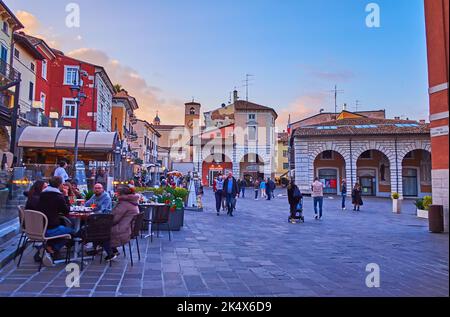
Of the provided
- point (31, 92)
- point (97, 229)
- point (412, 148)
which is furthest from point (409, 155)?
point (97, 229)

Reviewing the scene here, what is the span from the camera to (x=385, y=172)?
1483 inches

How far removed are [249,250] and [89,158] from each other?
898 inches

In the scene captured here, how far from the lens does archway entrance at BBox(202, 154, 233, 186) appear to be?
53.5 metres

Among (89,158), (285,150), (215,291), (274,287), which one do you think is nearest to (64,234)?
(215,291)

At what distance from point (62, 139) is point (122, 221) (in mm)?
18406

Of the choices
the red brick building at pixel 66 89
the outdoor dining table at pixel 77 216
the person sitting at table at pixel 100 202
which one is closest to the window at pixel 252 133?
the red brick building at pixel 66 89

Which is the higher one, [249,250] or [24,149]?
[24,149]

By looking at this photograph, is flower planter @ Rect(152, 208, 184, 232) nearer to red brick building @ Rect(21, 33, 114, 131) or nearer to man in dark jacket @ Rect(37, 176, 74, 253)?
man in dark jacket @ Rect(37, 176, 74, 253)

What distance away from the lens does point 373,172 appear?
38125 millimetres

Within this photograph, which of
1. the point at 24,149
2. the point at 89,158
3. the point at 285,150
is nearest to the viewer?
the point at 24,149

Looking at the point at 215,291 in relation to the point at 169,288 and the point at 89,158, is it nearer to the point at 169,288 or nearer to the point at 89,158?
the point at 169,288

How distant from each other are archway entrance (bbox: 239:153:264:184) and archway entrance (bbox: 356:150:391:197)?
16949 mm

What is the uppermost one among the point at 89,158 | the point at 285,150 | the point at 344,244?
the point at 285,150

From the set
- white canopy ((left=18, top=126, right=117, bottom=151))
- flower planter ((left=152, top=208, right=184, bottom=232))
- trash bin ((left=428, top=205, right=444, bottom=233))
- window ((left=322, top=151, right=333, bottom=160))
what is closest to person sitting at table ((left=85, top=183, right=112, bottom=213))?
flower planter ((left=152, top=208, right=184, bottom=232))
